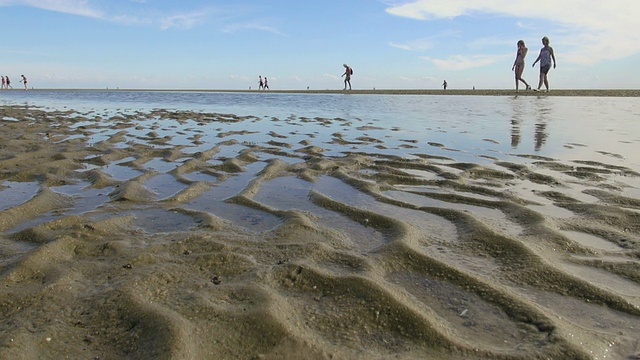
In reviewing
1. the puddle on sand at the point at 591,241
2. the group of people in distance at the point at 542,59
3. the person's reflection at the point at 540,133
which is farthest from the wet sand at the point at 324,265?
the group of people in distance at the point at 542,59

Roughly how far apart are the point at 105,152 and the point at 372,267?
6.44 meters

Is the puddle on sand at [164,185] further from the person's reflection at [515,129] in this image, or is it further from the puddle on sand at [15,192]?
the person's reflection at [515,129]

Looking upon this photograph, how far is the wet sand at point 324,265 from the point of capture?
205 cm

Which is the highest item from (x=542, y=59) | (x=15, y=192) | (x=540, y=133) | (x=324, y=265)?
(x=542, y=59)

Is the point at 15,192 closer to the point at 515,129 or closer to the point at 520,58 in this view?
the point at 515,129

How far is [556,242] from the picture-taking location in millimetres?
3219

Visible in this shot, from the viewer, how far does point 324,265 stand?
292cm

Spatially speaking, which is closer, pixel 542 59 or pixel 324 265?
pixel 324 265

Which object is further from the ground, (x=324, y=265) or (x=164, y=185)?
(x=164, y=185)

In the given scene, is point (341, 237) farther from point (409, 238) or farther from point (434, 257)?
point (434, 257)

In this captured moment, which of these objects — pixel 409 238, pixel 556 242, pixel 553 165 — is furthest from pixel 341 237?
pixel 553 165

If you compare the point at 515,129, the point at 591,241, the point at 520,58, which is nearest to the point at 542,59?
the point at 520,58

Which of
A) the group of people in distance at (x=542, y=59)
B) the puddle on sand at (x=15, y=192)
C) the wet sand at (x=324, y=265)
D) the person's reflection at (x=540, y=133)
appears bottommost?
the wet sand at (x=324, y=265)

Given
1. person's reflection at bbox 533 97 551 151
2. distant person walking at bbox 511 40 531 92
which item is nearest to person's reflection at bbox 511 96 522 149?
person's reflection at bbox 533 97 551 151
